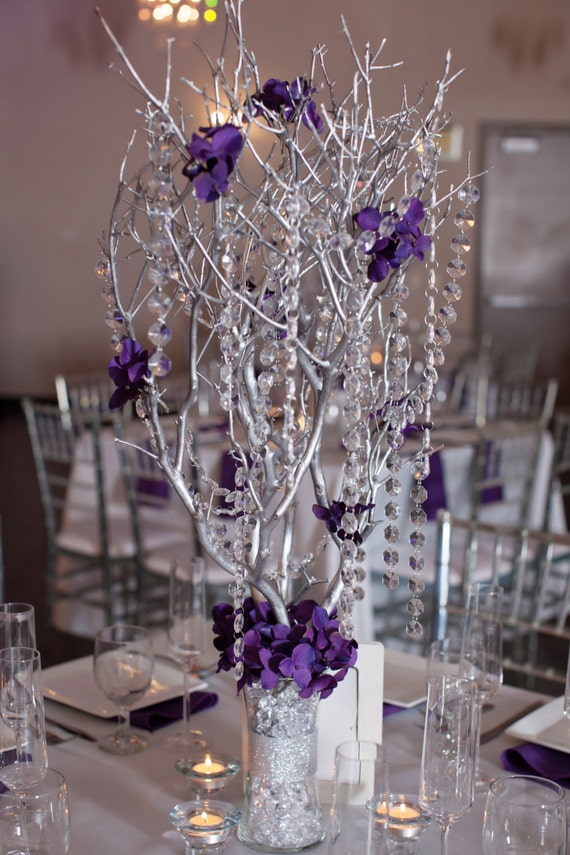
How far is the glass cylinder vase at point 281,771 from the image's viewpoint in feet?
3.75

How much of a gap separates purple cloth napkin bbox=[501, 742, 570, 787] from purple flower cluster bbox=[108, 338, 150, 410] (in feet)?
2.41

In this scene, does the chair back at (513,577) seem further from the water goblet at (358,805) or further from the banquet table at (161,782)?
the water goblet at (358,805)

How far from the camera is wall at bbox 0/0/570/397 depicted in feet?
27.9

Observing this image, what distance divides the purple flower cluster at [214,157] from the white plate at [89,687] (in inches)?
33.6

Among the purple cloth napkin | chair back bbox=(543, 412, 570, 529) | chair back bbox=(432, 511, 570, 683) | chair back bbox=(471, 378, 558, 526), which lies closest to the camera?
the purple cloth napkin

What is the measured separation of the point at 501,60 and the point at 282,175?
8178 mm

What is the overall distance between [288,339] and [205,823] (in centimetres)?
54

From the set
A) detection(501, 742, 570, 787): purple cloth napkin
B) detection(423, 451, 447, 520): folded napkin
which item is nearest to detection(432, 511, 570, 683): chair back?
detection(423, 451, 447, 520): folded napkin

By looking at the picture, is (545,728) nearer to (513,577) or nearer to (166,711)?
(166,711)

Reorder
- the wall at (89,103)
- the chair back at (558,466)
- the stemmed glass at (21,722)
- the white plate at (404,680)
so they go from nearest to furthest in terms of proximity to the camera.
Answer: the stemmed glass at (21,722) < the white plate at (404,680) < the chair back at (558,466) < the wall at (89,103)

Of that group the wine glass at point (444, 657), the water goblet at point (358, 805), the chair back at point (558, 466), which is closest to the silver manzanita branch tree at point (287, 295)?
the water goblet at point (358, 805)

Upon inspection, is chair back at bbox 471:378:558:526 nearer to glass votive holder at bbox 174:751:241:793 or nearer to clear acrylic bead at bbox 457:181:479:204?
glass votive holder at bbox 174:751:241:793

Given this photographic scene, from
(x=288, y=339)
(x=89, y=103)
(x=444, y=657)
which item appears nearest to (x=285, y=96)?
(x=288, y=339)

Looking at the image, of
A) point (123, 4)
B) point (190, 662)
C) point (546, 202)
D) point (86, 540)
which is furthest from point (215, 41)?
point (190, 662)
